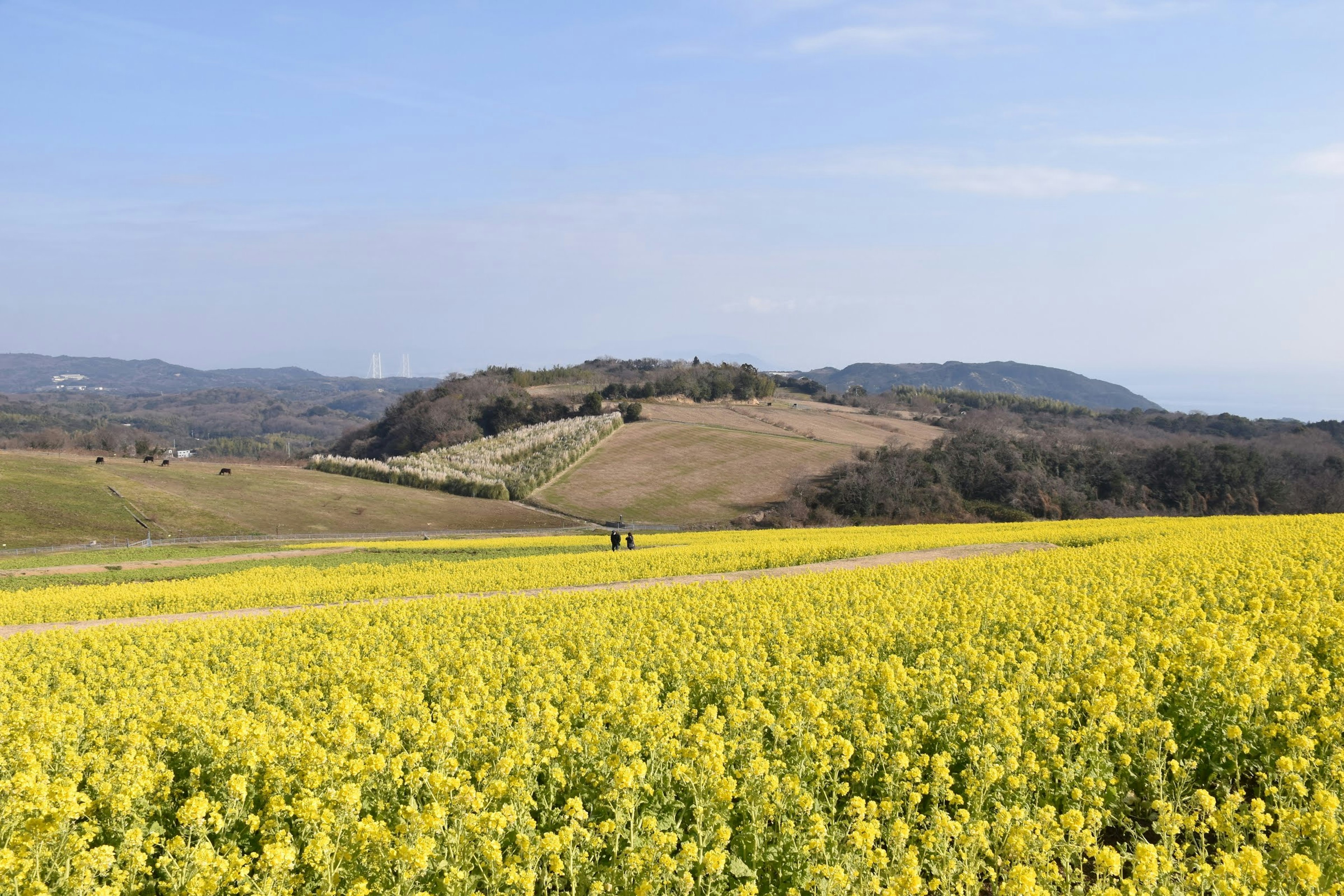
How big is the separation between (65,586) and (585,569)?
694 inches

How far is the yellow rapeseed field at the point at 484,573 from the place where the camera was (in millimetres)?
23172

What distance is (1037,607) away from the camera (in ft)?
41.6

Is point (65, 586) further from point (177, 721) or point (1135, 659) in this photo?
point (1135, 659)

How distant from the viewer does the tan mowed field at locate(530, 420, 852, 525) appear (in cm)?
6425

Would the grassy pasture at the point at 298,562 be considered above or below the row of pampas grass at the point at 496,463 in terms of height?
below

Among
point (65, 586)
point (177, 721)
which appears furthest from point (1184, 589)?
point (65, 586)

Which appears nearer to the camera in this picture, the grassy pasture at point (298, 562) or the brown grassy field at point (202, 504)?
the grassy pasture at point (298, 562)

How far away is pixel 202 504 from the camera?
54062 mm

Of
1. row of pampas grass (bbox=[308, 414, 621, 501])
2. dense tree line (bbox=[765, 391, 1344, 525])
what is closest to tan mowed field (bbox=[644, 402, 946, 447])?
row of pampas grass (bbox=[308, 414, 621, 501])

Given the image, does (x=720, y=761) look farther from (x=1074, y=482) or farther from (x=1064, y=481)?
(x=1074, y=482)

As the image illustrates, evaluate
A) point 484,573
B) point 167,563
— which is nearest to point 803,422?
point 167,563

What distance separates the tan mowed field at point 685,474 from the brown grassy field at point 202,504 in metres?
6.32

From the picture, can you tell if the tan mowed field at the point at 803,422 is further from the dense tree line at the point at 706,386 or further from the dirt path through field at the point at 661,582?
the dirt path through field at the point at 661,582

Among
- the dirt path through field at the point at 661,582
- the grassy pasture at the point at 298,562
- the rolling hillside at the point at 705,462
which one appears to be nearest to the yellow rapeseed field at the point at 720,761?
the dirt path through field at the point at 661,582
